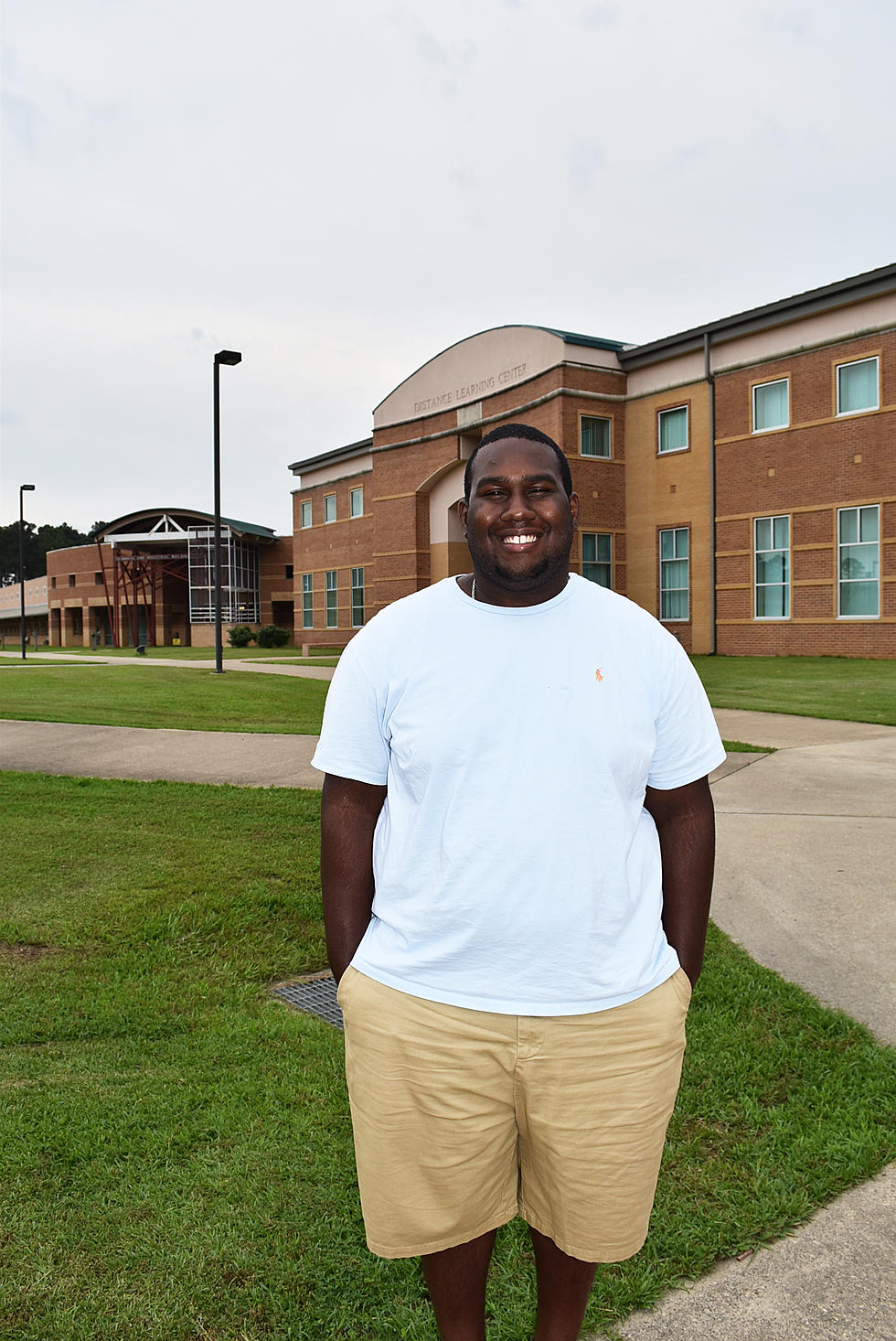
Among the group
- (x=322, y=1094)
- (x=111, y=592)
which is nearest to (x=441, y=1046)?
(x=322, y=1094)

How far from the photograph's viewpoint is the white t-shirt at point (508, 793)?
1810 mm

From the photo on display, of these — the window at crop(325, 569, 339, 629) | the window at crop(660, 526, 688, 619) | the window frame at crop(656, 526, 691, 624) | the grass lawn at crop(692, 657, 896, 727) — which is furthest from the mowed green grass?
the window at crop(325, 569, 339, 629)

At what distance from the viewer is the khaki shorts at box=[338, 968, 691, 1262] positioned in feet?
5.96

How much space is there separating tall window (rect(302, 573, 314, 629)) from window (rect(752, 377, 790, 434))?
2503cm

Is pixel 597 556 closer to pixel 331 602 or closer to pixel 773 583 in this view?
pixel 773 583

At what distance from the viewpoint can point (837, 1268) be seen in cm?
249

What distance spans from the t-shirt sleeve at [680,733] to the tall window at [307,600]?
45053mm

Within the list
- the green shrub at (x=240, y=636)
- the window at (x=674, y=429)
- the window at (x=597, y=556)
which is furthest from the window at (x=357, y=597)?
the window at (x=674, y=429)

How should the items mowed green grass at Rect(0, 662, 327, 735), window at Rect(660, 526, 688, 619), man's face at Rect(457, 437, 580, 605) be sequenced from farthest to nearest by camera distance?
1. window at Rect(660, 526, 688, 619)
2. mowed green grass at Rect(0, 662, 327, 735)
3. man's face at Rect(457, 437, 580, 605)

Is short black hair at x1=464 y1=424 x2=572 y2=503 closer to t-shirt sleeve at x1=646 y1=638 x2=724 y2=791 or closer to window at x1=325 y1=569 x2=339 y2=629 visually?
t-shirt sleeve at x1=646 y1=638 x2=724 y2=791

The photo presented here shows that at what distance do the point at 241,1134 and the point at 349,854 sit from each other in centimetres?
170

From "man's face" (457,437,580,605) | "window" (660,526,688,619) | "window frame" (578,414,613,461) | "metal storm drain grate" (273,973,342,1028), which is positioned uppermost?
"window frame" (578,414,613,461)

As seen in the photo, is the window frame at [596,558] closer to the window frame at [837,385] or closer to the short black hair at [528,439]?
the window frame at [837,385]

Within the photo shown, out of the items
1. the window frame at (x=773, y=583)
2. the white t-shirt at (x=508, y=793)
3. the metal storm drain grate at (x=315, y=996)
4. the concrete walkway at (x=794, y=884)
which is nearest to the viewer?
the white t-shirt at (x=508, y=793)
